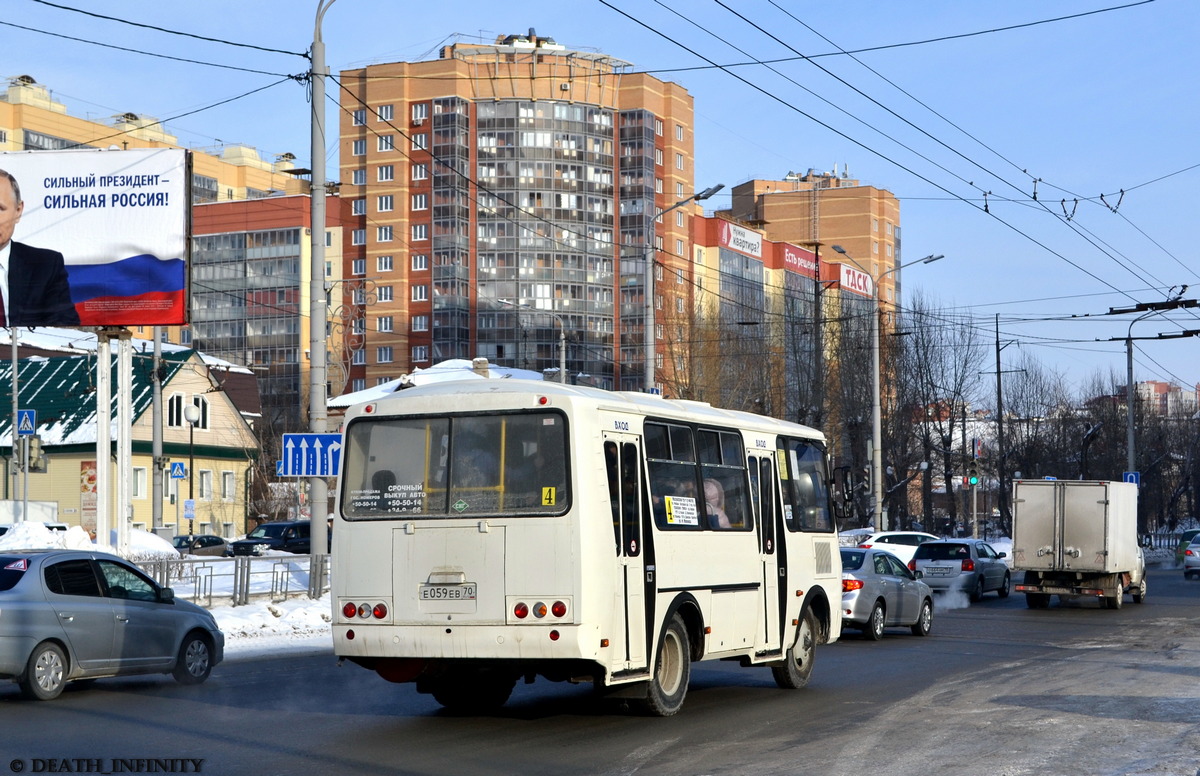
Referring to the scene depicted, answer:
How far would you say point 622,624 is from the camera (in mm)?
11414

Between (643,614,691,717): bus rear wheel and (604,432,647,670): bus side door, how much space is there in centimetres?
42

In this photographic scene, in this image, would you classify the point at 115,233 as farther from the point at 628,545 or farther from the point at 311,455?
the point at 628,545

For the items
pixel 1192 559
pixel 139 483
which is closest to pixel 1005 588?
pixel 1192 559

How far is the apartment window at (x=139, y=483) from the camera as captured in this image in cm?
5941

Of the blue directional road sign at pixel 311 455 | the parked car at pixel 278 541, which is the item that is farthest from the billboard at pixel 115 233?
the parked car at pixel 278 541

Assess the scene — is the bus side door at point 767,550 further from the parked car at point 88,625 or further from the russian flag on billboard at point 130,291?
the russian flag on billboard at point 130,291

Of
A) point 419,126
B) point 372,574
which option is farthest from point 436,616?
point 419,126

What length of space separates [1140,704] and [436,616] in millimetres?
6741

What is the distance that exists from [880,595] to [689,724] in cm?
1103

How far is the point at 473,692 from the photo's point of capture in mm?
13016

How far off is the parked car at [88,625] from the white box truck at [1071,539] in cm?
2071

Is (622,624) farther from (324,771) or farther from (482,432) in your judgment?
(324,771)

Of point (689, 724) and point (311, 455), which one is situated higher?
point (311, 455)

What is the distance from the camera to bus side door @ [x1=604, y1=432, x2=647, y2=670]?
11.5 metres
